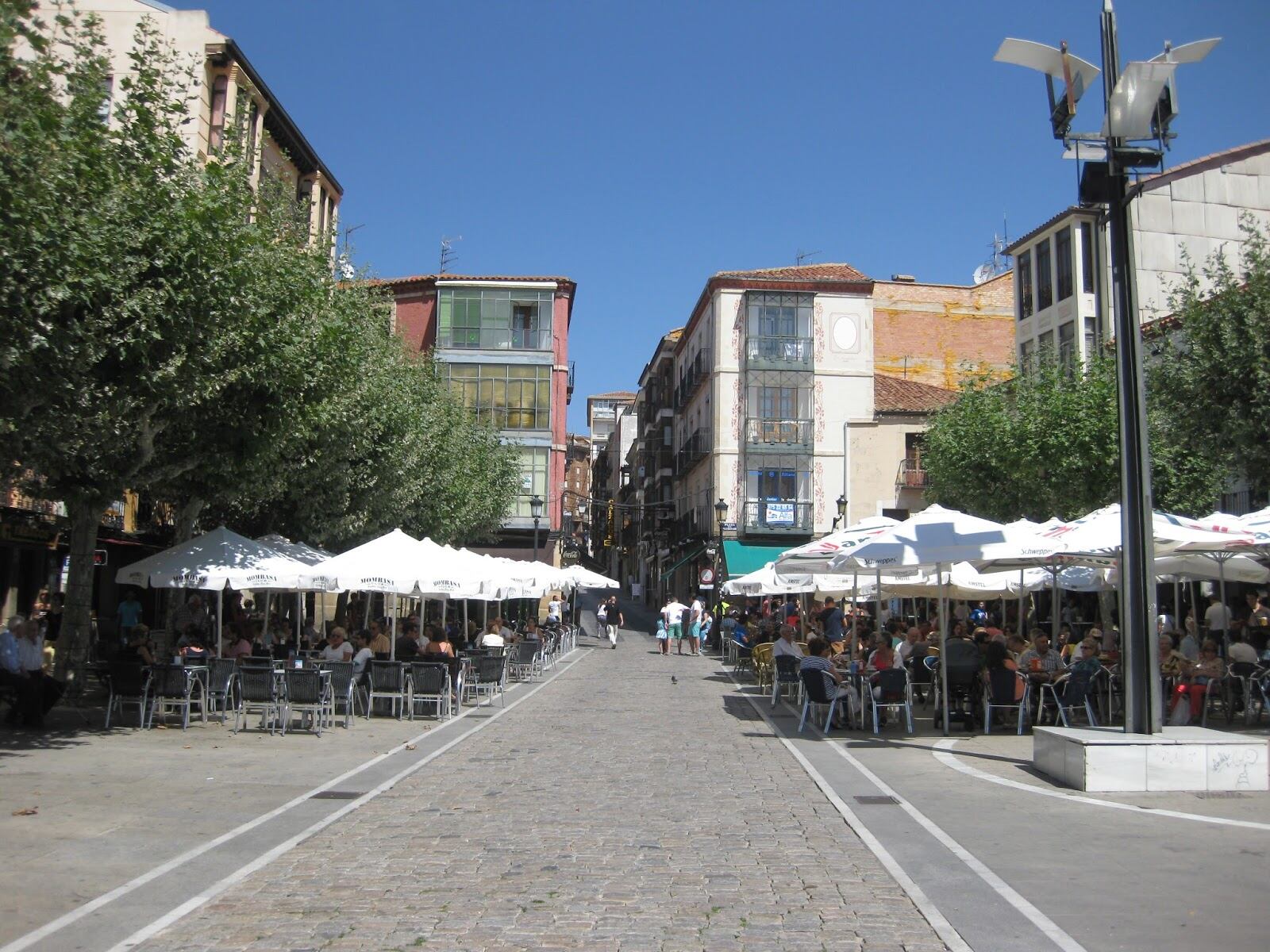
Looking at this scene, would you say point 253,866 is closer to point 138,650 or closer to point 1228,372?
point 138,650

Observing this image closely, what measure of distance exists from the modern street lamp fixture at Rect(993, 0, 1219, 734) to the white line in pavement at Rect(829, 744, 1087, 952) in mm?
2793

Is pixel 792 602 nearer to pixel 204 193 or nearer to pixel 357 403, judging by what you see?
pixel 357 403

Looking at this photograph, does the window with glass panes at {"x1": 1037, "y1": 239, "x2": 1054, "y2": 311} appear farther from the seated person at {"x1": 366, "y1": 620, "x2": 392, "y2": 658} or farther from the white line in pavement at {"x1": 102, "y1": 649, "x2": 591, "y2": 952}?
the white line in pavement at {"x1": 102, "y1": 649, "x2": 591, "y2": 952}

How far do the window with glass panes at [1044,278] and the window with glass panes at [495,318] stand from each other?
21469 millimetres

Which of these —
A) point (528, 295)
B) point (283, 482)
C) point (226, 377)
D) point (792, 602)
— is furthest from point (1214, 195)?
point (226, 377)

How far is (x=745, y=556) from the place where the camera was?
158 feet

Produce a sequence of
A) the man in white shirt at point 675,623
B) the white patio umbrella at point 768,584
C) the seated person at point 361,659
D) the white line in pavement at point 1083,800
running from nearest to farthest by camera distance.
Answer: the white line in pavement at point 1083,800
the seated person at point 361,659
the white patio umbrella at point 768,584
the man in white shirt at point 675,623

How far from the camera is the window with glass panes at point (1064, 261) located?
133 feet

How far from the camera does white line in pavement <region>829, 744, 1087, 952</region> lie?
6141 millimetres

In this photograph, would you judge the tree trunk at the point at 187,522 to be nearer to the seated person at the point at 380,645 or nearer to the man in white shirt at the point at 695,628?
the seated person at the point at 380,645

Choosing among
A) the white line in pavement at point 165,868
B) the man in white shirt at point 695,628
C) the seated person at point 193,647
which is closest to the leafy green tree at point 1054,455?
the man in white shirt at point 695,628

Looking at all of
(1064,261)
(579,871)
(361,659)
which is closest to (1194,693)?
(579,871)

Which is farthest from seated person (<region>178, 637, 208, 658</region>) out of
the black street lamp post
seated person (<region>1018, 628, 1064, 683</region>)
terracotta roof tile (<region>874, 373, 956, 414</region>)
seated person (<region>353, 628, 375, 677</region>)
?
terracotta roof tile (<region>874, 373, 956, 414</region>)

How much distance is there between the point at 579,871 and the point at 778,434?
43384 millimetres
